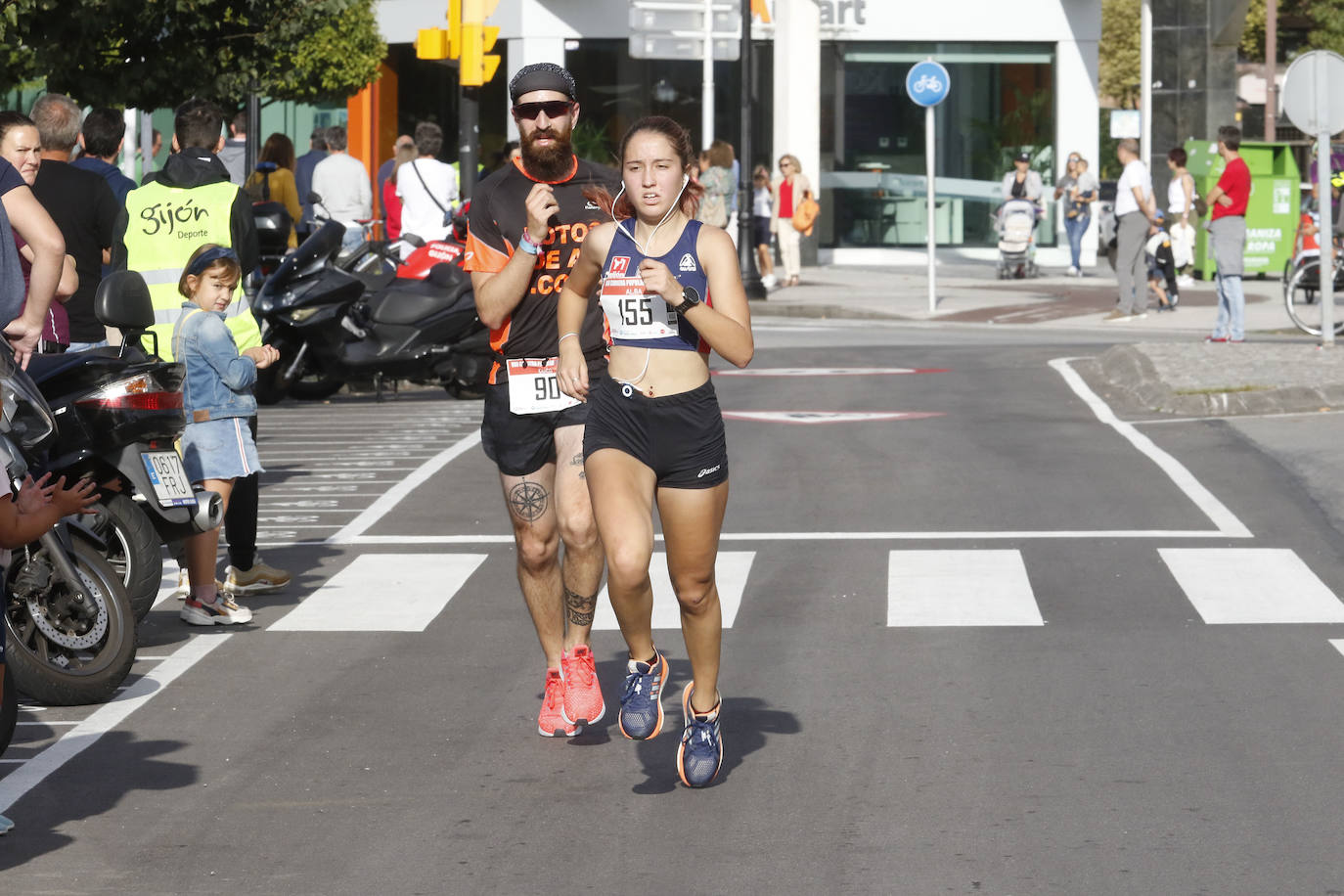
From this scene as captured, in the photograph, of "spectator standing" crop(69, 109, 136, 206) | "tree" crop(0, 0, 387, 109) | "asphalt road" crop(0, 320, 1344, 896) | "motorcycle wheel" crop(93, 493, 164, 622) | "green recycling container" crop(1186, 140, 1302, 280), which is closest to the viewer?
"asphalt road" crop(0, 320, 1344, 896)

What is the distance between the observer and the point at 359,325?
16.4m

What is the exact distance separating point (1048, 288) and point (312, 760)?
2679cm

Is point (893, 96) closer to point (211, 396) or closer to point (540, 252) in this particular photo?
point (211, 396)

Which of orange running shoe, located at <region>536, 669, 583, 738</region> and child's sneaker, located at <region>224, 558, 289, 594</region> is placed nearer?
orange running shoe, located at <region>536, 669, 583, 738</region>

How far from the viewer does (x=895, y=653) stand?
788 cm

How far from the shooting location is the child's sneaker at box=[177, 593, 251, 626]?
857cm

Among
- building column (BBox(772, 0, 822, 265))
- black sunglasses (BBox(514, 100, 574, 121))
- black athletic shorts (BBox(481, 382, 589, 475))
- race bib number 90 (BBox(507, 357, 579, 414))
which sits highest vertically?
building column (BBox(772, 0, 822, 265))

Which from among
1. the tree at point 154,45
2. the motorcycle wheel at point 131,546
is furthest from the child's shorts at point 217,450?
the tree at point 154,45

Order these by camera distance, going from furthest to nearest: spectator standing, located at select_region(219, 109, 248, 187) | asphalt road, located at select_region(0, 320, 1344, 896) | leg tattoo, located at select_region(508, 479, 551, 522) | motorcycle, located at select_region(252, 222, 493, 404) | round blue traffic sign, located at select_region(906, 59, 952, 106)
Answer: round blue traffic sign, located at select_region(906, 59, 952, 106) < spectator standing, located at select_region(219, 109, 248, 187) < motorcycle, located at select_region(252, 222, 493, 404) < leg tattoo, located at select_region(508, 479, 551, 522) < asphalt road, located at select_region(0, 320, 1344, 896)

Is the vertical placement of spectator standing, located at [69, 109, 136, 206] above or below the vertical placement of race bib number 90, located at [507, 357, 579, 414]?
above

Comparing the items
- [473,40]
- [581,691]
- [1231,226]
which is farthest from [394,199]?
[581,691]

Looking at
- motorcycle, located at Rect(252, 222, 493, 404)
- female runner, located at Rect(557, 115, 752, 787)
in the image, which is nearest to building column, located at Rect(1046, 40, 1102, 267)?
motorcycle, located at Rect(252, 222, 493, 404)

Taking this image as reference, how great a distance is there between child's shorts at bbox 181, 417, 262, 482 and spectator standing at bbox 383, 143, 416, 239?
13.9m

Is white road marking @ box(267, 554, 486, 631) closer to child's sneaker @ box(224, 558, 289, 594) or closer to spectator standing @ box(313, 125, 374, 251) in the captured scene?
child's sneaker @ box(224, 558, 289, 594)
